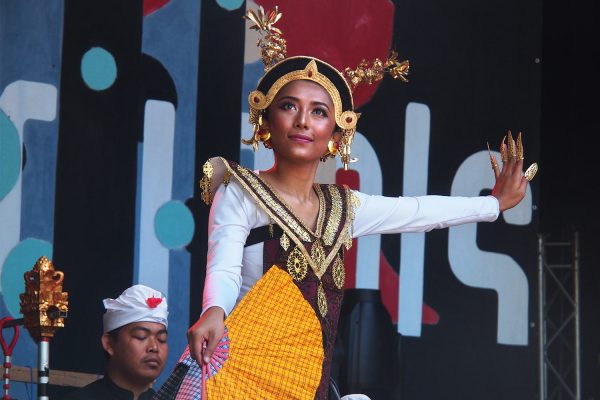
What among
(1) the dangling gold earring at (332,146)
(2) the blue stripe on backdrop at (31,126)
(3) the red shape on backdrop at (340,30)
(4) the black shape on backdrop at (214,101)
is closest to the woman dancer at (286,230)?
(1) the dangling gold earring at (332,146)

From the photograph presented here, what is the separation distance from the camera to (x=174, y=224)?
554 centimetres

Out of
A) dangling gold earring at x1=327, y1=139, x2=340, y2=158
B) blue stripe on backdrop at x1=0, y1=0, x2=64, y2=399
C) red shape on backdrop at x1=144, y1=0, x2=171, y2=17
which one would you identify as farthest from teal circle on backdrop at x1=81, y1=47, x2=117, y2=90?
dangling gold earring at x1=327, y1=139, x2=340, y2=158

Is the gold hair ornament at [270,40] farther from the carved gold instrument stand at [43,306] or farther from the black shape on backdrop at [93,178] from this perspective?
the black shape on backdrop at [93,178]

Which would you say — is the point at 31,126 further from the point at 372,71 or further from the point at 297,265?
the point at 297,265

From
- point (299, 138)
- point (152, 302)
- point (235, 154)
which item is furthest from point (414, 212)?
point (235, 154)

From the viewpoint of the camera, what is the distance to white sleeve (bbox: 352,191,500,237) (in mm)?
3277

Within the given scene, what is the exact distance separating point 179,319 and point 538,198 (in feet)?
8.00

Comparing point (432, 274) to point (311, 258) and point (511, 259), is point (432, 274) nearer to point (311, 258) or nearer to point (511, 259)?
point (511, 259)

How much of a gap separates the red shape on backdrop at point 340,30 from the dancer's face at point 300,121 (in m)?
2.75

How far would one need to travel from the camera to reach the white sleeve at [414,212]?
3.28 m

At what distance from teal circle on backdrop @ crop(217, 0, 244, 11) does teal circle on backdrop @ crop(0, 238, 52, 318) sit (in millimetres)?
1519

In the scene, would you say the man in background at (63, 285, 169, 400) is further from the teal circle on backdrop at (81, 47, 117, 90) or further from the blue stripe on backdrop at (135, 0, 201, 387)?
the teal circle on backdrop at (81, 47, 117, 90)

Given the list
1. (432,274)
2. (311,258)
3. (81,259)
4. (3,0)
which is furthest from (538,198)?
(311,258)

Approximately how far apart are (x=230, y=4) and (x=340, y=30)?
0.67 m
